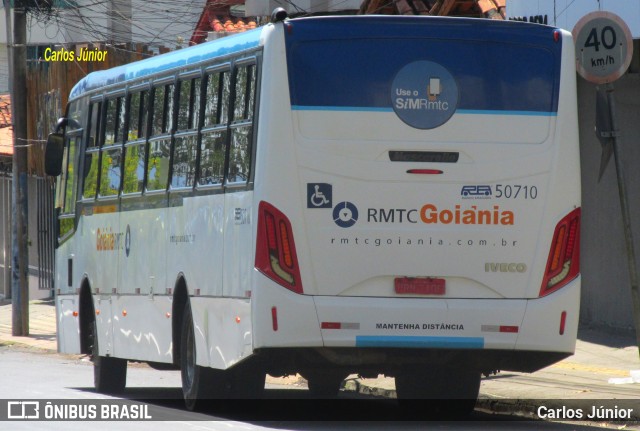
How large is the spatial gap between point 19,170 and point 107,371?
11860 millimetres

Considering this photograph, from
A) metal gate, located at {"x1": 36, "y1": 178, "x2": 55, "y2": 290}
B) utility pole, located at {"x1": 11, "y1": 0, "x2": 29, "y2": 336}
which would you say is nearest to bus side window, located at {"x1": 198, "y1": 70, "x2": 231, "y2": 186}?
utility pole, located at {"x1": 11, "y1": 0, "x2": 29, "y2": 336}

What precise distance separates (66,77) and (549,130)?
21.3 m

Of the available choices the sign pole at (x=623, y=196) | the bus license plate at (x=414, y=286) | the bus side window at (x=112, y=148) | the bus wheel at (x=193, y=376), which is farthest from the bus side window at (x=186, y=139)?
Answer: the sign pole at (x=623, y=196)

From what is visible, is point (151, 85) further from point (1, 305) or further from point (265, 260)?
point (1, 305)

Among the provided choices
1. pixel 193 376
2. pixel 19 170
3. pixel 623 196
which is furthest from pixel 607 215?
pixel 19 170

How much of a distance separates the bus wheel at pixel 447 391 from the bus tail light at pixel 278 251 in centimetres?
207

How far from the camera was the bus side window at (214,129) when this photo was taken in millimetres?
11609

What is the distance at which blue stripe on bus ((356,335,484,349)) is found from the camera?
10.5 metres

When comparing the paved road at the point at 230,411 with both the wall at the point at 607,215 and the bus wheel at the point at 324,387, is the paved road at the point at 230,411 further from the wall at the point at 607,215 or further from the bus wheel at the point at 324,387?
the wall at the point at 607,215

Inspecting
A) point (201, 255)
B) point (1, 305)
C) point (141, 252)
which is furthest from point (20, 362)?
point (1, 305)

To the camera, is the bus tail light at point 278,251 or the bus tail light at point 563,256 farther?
the bus tail light at point 563,256

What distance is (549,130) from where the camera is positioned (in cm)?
1094

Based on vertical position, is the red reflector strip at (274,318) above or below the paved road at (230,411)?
above

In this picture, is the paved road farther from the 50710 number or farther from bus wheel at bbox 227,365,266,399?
the 50710 number
